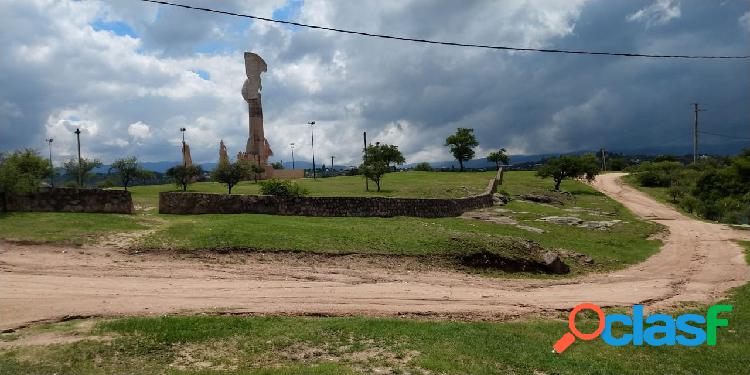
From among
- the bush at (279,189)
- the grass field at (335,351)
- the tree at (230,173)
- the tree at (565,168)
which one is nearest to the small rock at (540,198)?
the tree at (565,168)

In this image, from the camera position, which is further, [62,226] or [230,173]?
[230,173]

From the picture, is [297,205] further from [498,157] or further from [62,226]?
[498,157]

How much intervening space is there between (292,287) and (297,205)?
12.5 metres

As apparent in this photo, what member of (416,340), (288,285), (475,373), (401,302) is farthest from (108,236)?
(475,373)

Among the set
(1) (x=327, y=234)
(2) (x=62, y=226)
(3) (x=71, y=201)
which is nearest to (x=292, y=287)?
(1) (x=327, y=234)

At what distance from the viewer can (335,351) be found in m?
9.70

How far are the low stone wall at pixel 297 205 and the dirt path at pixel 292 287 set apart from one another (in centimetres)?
838

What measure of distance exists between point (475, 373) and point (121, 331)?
688 centimetres

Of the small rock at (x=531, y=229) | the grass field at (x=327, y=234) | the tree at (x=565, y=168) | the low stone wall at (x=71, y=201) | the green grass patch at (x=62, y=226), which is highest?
the tree at (x=565, y=168)

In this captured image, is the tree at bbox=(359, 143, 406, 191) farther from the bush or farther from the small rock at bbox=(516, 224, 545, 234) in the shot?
the small rock at bbox=(516, 224, 545, 234)

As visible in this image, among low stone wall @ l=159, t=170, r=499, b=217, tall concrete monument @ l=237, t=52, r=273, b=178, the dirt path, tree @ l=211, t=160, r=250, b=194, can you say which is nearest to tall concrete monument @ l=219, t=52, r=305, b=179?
tall concrete monument @ l=237, t=52, r=273, b=178

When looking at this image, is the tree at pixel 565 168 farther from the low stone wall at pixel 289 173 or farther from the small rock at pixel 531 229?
the low stone wall at pixel 289 173

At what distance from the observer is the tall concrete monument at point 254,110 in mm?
63062

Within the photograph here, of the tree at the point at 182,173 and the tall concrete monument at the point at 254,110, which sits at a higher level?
the tall concrete monument at the point at 254,110
